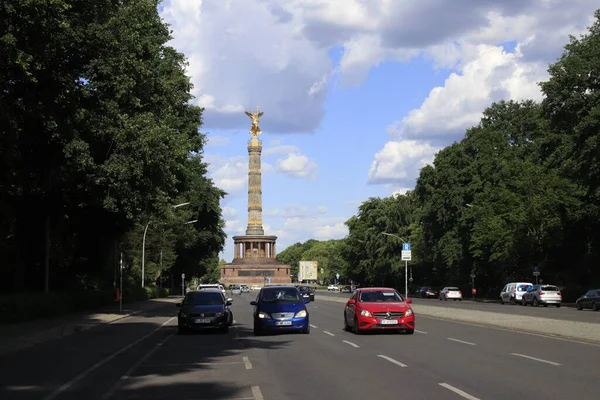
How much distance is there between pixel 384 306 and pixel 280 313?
3361mm

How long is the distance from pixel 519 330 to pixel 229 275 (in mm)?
117845

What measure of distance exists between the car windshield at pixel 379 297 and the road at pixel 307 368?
1.51m

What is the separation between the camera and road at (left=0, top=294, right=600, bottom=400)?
11.5 meters

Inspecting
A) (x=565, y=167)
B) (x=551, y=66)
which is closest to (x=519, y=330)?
(x=565, y=167)

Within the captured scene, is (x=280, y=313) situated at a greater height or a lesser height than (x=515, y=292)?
greater

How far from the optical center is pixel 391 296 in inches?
977

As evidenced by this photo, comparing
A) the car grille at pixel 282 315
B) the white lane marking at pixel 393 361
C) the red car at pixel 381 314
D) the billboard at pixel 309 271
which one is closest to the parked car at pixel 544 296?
the red car at pixel 381 314

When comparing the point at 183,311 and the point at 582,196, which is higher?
the point at 582,196

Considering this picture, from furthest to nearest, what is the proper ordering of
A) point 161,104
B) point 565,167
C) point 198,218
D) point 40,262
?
1. point 198,218
2. point 565,167
3. point 40,262
4. point 161,104

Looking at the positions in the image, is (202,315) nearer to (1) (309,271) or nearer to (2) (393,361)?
(2) (393,361)

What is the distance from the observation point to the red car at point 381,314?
23547 millimetres

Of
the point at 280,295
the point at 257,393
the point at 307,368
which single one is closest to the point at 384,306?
the point at 280,295

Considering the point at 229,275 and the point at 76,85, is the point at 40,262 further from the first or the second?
the point at 229,275

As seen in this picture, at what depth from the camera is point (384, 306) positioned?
78.2 ft
